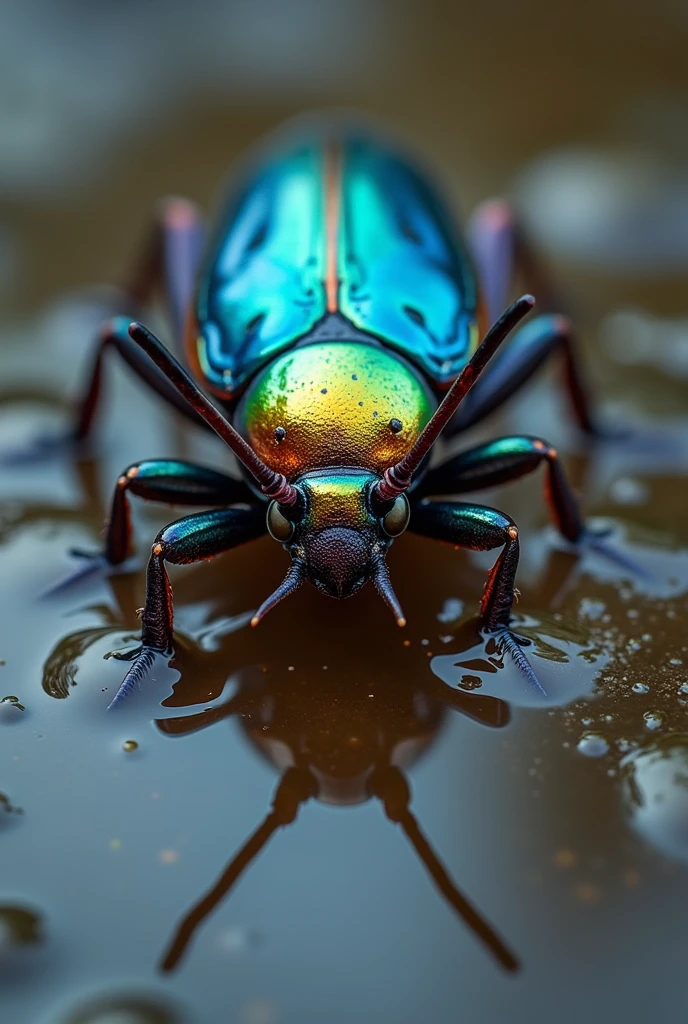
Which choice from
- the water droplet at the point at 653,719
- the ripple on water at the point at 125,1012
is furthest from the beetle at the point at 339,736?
the water droplet at the point at 653,719

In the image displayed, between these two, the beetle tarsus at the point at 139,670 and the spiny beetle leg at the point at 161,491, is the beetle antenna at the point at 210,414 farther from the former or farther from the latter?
the beetle tarsus at the point at 139,670

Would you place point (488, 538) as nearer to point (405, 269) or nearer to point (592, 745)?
point (592, 745)

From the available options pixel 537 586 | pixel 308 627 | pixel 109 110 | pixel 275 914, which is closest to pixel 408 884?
pixel 275 914

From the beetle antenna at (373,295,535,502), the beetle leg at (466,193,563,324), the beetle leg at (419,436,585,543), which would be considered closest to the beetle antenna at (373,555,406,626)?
the beetle antenna at (373,295,535,502)

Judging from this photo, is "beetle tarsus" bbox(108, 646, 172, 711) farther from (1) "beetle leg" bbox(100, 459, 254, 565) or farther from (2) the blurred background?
(1) "beetle leg" bbox(100, 459, 254, 565)

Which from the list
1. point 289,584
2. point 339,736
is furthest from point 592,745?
point 289,584

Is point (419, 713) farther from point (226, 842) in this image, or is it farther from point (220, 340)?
point (220, 340)
